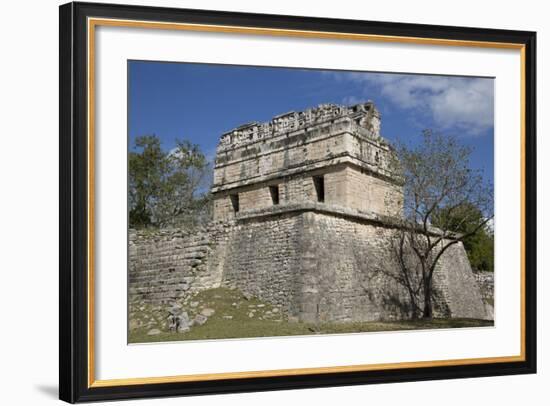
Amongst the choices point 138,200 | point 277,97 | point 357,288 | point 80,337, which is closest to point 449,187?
point 357,288

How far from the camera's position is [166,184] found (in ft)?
40.1

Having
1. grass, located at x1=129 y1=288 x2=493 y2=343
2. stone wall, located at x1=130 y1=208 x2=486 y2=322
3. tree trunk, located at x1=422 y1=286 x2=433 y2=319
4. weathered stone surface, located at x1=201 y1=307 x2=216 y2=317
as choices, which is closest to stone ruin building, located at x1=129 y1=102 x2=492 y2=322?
stone wall, located at x1=130 y1=208 x2=486 y2=322

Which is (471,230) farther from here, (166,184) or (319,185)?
(166,184)

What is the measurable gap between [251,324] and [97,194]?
146 inches

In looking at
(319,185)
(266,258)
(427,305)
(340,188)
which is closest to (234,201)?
(319,185)

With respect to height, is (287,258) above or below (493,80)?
below

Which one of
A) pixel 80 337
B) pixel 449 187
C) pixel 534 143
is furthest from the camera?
pixel 449 187

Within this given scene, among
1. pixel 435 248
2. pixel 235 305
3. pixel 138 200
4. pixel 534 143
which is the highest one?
pixel 534 143

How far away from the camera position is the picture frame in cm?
705

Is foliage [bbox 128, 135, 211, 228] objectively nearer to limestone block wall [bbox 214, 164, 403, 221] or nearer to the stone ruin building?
the stone ruin building

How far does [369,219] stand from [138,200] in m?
4.30

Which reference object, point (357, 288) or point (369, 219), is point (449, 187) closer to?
point (369, 219)

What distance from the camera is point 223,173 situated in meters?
15.8

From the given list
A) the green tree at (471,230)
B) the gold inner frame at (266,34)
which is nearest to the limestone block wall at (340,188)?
the green tree at (471,230)
